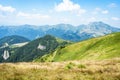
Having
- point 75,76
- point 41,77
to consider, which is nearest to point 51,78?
point 41,77

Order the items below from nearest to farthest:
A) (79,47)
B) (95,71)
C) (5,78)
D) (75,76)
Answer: (5,78), (75,76), (95,71), (79,47)

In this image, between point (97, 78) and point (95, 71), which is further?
point (95, 71)

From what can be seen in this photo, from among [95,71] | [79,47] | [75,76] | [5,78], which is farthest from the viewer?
[79,47]

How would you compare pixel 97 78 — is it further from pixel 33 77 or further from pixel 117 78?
pixel 33 77

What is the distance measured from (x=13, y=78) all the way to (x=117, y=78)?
7338 mm

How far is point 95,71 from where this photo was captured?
18875 mm

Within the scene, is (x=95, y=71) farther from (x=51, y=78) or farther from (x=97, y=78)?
(x=51, y=78)

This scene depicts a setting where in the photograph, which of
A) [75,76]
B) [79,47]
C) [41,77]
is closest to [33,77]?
[41,77]

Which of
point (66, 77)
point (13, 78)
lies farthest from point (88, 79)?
point (13, 78)

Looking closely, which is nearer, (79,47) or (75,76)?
(75,76)

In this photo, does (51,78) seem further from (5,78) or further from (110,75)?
(110,75)

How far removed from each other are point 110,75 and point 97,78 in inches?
61.0

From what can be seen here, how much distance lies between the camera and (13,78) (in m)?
15.4

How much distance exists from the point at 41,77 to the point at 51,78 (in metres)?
0.82
